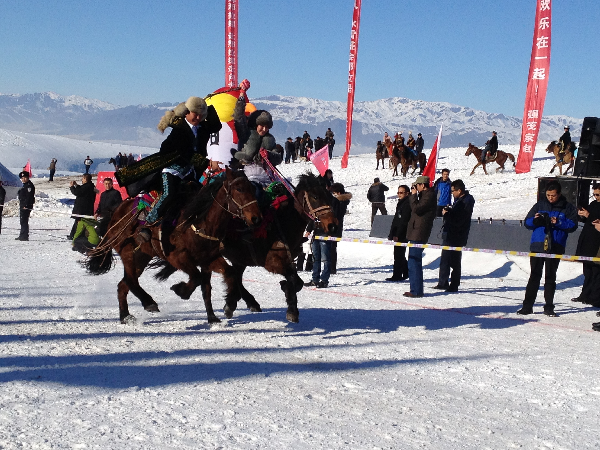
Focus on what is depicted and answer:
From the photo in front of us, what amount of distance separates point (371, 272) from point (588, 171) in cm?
528

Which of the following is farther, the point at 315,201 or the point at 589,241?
the point at 589,241

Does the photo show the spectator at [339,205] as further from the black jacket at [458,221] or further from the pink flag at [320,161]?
the pink flag at [320,161]

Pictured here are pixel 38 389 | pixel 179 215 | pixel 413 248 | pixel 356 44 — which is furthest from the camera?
pixel 356 44

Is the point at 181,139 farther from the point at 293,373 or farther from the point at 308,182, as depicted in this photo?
the point at 293,373

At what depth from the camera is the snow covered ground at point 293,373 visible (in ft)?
14.4

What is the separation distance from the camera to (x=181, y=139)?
8008 mm

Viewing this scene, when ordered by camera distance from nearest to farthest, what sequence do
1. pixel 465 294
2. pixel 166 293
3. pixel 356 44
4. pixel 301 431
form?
pixel 301 431 → pixel 166 293 → pixel 465 294 → pixel 356 44

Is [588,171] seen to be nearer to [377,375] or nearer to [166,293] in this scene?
[166,293]

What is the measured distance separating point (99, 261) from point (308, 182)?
9.74ft

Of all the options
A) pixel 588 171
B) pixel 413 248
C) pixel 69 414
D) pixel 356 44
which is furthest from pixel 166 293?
pixel 356 44

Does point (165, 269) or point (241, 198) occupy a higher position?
point (241, 198)

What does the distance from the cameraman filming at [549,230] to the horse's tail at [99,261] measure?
19.0 feet

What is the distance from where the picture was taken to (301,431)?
443cm

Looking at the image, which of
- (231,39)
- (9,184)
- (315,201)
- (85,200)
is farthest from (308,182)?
(9,184)
